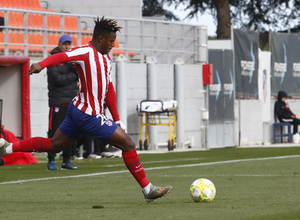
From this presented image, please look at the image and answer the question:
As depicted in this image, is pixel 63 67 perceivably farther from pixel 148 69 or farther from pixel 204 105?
pixel 204 105

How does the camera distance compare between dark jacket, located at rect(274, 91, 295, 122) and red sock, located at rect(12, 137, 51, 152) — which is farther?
dark jacket, located at rect(274, 91, 295, 122)

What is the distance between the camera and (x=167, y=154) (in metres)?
19.7

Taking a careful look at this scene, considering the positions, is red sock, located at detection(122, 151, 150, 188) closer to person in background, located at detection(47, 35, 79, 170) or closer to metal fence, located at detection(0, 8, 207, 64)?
person in background, located at detection(47, 35, 79, 170)

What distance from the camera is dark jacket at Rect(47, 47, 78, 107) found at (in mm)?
14047

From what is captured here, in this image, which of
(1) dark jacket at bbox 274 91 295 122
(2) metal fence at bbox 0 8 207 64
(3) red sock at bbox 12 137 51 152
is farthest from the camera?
(1) dark jacket at bbox 274 91 295 122

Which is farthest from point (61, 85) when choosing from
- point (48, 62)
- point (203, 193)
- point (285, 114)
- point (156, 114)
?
point (285, 114)

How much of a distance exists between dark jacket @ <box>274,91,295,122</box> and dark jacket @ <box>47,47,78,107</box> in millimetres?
12886

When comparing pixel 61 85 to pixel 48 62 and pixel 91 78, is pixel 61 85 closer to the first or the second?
pixel 91 78

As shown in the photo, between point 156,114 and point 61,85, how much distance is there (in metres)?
7.29

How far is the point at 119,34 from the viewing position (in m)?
23.0

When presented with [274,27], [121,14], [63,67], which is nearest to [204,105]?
[121,14]

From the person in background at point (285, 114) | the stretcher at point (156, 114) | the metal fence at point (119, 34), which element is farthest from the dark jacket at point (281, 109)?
the stretcher at point (156, 114)

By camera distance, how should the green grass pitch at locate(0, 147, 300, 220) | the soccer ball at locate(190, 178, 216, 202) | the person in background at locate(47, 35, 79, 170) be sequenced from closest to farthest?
the green grass pitch at locate(0, 147, 300, 220) → the soccer ball at locate(190, 178, 216, 202) → the person in background at locate(47, 35, 79, 170)

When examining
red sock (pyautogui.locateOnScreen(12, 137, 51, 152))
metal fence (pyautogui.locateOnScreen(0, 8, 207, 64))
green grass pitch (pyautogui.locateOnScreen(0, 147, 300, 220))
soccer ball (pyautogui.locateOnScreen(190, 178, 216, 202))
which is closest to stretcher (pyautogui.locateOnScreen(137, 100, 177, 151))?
metal fence (pyautogui.locateOnScreen(0, 8, 207, 64))
